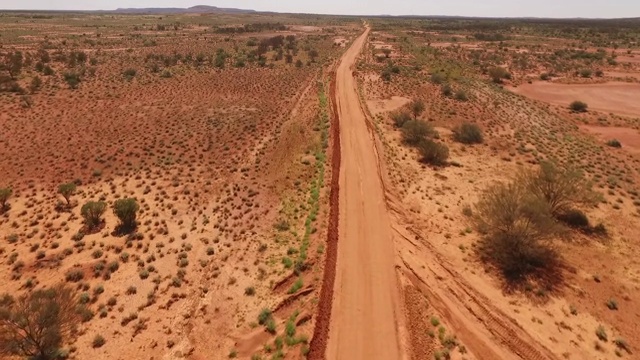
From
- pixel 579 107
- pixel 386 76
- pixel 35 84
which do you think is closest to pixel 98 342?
pixel 35 84

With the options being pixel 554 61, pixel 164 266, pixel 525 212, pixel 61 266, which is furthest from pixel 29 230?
pixel 554 61

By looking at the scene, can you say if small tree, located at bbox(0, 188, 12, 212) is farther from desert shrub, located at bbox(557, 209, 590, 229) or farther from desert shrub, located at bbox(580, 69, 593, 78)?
desert shrub, located at bbox(580, 69, 593, 78)

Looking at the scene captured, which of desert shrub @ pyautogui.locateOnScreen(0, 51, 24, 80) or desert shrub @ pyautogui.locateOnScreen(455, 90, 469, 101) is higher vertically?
desert shrub @ pyautogui.locateOnScreen(0, 51, 24, 80)

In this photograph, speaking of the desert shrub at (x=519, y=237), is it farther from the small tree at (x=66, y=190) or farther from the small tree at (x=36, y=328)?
the small tree at (x=66, y=190)

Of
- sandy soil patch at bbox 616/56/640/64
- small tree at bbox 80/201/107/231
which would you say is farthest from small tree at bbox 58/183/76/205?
sandy soil patch at bbox 616/56/640/64

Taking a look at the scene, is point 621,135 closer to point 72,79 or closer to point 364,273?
point 364,273

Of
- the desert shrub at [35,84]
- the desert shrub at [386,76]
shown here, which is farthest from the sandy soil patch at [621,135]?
the desert shrub at [35,84]
